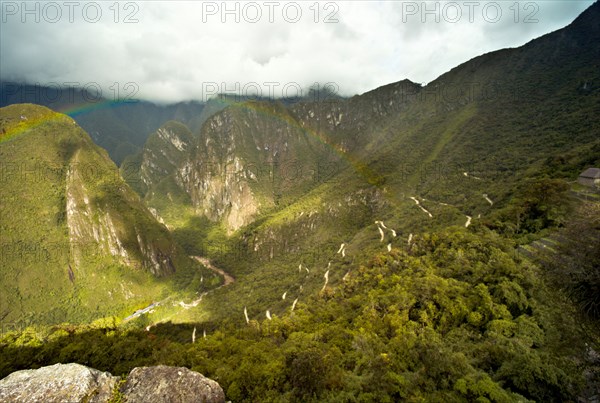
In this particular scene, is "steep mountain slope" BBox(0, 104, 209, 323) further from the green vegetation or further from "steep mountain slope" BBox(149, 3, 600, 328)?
the green vegetation

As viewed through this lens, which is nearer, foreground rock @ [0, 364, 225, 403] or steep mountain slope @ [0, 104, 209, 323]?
foreground rock @ [0, 364, 225, 403]

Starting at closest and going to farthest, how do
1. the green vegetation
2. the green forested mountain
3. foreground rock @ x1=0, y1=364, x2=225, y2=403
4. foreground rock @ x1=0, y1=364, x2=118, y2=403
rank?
foreground rock @ x1=0, y1=364, x2=118, y2=403
foreground rock @ x1=0, y1=364, x2=225, y2=403
the green vegetation
the green forested mountain

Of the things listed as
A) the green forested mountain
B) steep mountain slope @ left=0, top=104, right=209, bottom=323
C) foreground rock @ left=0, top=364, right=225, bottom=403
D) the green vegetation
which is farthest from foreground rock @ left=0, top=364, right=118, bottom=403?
steep mountain slope @ left=0, top=104, right=209, bottom=323

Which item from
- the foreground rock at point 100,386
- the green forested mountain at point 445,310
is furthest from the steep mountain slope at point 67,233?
the foreground rock at point 100,386

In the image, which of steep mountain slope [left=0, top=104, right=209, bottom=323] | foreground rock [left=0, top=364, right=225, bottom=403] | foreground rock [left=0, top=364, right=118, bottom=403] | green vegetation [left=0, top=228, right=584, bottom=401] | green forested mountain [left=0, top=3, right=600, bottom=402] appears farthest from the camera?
steep mountain slope [left=0, top=104, right=209, bottom=323]

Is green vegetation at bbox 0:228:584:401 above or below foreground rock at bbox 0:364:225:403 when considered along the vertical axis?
below

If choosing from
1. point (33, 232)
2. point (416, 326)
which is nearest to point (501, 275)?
point (416, 326)

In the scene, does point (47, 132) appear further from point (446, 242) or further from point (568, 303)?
point (568, 303)
